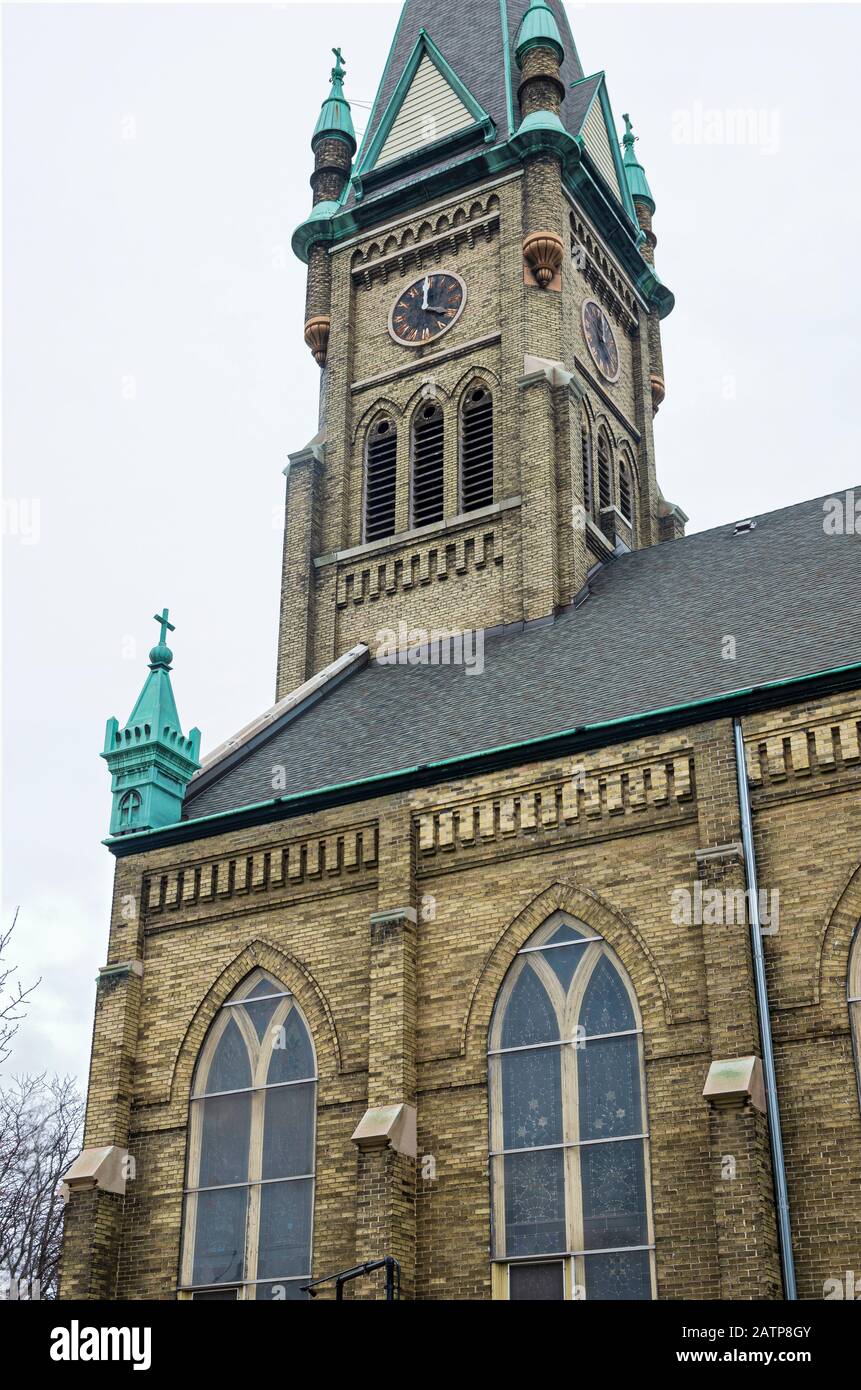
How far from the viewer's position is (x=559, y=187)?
107 feet

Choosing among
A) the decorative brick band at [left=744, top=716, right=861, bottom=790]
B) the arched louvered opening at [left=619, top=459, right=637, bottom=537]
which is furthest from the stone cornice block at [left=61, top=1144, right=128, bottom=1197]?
the arched louvered opening at [left=619, top=459, right=637, bottom=537]

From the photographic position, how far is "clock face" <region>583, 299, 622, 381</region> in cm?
3362

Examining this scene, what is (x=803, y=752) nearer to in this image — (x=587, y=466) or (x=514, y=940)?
(x=514, y=940)

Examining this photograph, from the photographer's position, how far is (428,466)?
3183 centimetres

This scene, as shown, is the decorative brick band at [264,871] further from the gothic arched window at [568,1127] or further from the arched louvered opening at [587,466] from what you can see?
the arched louvered opening at [587,466]

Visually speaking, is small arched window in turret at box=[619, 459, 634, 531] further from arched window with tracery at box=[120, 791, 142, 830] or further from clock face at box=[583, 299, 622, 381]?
arched window with tracery at box=[120, 791, 142, 830]

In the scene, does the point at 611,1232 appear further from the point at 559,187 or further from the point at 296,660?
the point at 559,187

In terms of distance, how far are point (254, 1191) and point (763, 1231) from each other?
702cm

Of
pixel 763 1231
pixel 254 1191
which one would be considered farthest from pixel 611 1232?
pixel 254 1191

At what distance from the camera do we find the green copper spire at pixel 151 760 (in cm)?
2402

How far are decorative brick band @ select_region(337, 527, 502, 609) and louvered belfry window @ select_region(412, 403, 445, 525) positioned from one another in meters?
1.06

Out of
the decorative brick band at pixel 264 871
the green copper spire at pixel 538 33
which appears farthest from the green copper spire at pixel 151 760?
the green copper spire at pixel 538 33

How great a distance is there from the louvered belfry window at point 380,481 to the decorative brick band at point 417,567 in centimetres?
98
